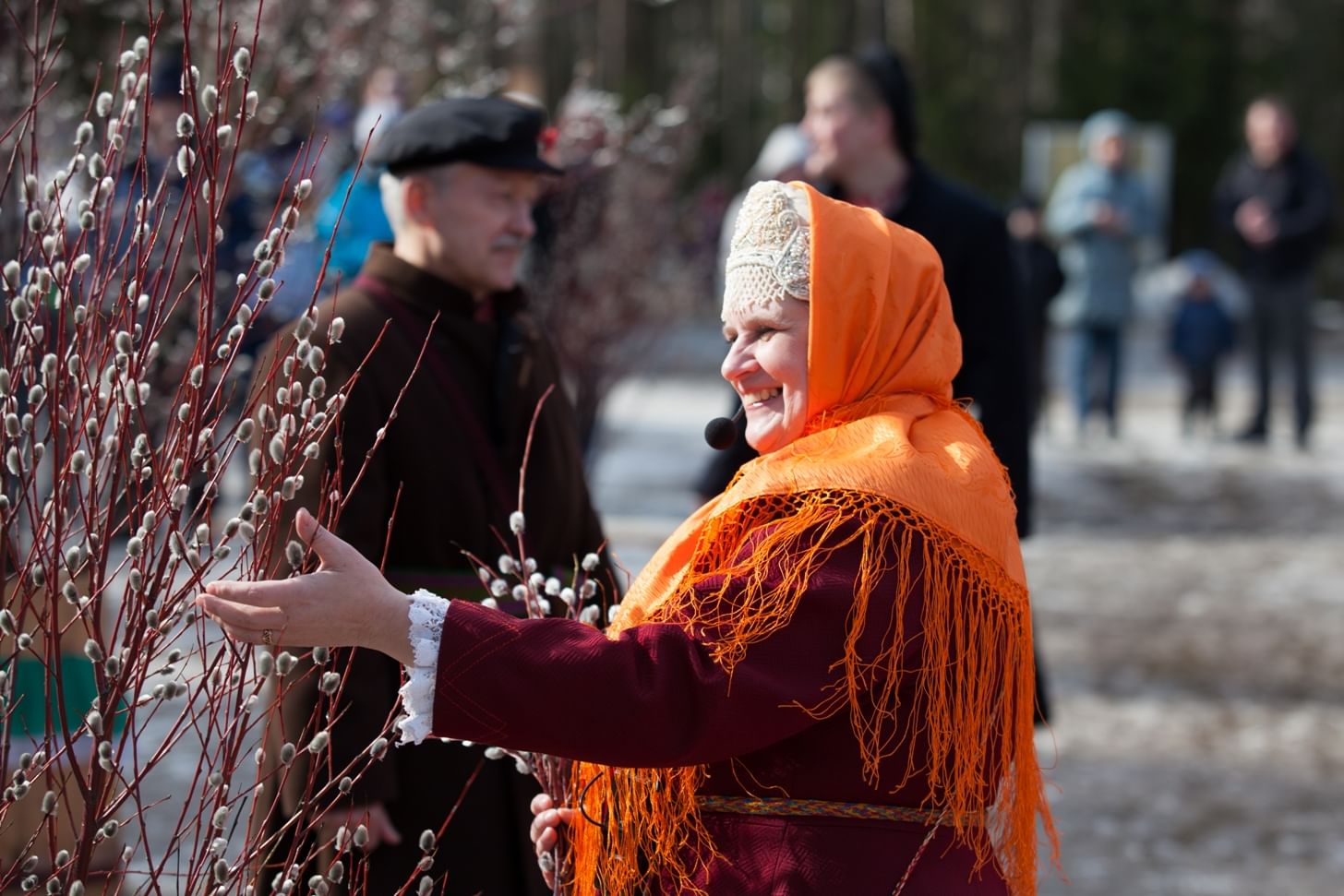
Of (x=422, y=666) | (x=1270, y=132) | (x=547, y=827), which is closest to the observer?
(x=422, y=666)

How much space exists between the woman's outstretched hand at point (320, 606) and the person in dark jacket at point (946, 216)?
2299 millimetres

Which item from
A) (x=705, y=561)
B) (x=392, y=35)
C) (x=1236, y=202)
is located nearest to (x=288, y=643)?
(x=705, y=561)

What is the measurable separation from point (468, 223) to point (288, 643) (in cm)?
152

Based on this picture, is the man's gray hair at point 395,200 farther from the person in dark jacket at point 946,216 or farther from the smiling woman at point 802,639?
the person in dark jacket at point 946,216

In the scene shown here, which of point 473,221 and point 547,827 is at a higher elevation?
point 473,221

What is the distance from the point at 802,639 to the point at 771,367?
0.38 m

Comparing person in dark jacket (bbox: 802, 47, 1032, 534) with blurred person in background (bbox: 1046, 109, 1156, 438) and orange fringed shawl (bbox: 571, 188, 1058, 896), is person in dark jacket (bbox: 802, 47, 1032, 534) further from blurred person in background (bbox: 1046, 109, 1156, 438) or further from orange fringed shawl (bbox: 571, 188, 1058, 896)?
blurred person in background (bbox: 1046, 109, 1156, 438)

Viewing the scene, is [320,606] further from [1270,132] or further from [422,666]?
[1270,132]

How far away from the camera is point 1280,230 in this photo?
12.0 meters

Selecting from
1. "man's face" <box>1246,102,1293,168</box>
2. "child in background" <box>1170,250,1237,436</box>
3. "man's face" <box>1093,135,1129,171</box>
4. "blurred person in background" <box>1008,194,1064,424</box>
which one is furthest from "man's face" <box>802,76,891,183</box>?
"child in background" <box>1170,250,1237,436</box>

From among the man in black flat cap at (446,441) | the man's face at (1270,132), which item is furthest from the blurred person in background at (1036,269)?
the man in black flat cap at (446,441)

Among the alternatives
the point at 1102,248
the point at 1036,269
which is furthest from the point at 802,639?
the point at 1102,248

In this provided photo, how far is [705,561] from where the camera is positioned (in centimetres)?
215

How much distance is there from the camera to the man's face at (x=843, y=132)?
4.53 m
